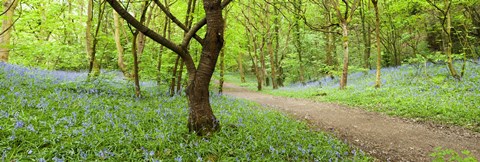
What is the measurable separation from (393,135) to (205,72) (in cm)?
566

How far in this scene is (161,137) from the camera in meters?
4.71

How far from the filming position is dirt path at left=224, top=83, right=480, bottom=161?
6103mm

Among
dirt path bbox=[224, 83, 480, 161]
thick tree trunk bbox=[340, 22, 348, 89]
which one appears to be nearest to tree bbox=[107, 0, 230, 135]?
dirt path bbox=[224, 83, 480, 161]

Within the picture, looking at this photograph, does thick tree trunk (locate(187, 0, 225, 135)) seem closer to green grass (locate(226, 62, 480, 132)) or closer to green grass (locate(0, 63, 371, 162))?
green grass (locate(0, 63, 371, 162))

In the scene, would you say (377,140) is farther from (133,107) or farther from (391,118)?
(133,107)

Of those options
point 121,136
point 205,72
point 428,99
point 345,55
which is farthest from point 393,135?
point 345,55

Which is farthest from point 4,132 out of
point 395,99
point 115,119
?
point 395,99

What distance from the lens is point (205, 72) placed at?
537cm

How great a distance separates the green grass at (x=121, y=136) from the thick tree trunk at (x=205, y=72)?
0.96 feet

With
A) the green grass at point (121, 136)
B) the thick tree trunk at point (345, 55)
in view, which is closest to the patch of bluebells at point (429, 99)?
the thick tree trunk at point (345, 55)

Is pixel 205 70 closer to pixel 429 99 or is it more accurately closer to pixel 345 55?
pixel 429 99

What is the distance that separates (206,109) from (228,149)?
1059mm

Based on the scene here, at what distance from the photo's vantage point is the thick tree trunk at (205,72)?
17.4ft

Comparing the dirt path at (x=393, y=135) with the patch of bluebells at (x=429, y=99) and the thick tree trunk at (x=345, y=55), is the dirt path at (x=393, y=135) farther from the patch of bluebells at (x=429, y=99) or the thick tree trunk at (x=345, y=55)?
the thick tree trunk at (x=345, y=55)
